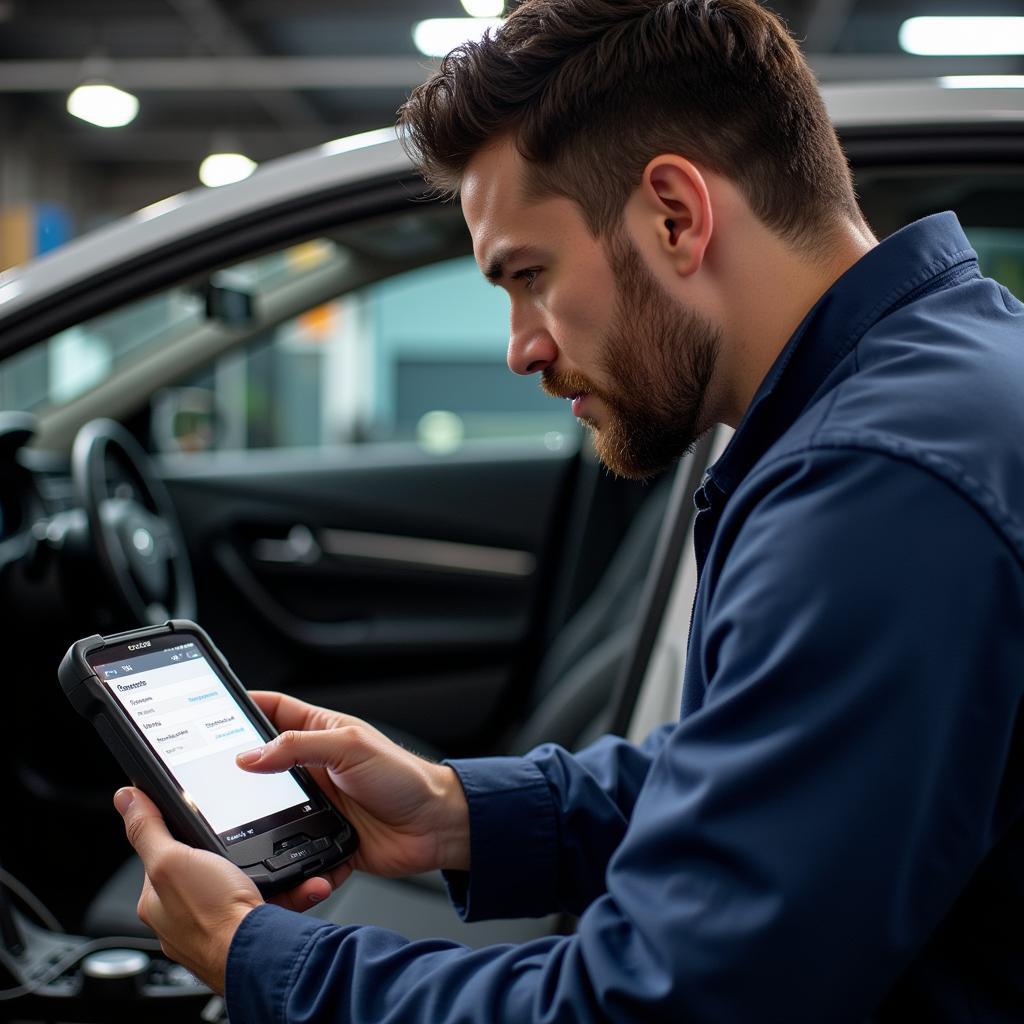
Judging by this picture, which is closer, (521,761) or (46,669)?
(521,761)

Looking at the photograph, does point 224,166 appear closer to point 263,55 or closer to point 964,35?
point 263,55

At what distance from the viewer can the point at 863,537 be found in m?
0.67

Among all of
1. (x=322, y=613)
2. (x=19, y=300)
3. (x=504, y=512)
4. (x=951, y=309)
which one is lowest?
(x=322, y=613)

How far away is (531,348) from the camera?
3.40 ft

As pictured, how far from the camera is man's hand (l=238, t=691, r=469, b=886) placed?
3.43 feet

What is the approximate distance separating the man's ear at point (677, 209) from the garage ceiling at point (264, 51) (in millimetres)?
6867

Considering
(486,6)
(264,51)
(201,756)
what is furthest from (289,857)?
(264,51)

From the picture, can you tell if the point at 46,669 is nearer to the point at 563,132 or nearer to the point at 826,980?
the point at 563,132

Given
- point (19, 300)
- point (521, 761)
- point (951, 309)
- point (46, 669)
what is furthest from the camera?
point (46, 669)

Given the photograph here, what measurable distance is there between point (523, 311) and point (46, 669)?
1276 mm

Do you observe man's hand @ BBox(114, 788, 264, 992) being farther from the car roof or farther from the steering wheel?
the steering wheel

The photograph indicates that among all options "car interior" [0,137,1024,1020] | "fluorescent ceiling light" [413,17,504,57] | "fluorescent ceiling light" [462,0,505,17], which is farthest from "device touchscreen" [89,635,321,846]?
"fluorescent ceiling light" [413,17,504,57]

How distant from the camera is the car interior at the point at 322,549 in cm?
141

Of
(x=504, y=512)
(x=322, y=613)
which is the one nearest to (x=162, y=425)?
(x=322, y=613)
